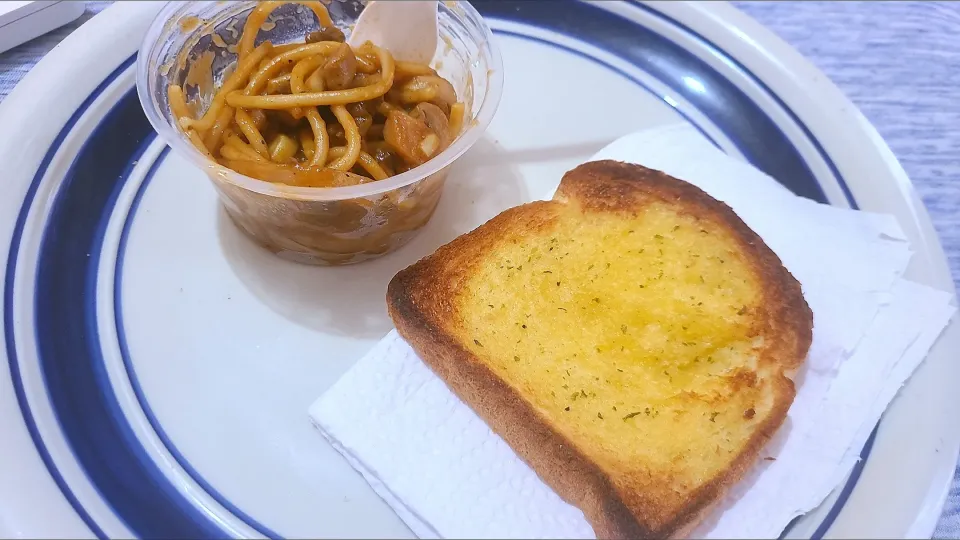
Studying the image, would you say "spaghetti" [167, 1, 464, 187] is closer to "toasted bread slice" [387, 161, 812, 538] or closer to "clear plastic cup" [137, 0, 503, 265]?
"clear plastic cup" [137, 0, 503, 265]

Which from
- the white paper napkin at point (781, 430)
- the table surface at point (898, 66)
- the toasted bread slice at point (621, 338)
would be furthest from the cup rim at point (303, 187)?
the table surface at point (898, 66)

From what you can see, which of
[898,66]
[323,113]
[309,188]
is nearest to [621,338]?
[309,188]

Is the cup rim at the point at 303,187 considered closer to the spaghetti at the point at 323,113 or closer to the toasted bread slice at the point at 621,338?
the spaghetti at the point at 323,113

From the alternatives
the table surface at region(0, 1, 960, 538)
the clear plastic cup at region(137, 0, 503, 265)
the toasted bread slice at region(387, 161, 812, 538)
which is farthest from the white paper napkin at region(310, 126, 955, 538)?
the table surface at region(0, 1, 960, 538)

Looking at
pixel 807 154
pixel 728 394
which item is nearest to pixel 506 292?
pixel 728 394

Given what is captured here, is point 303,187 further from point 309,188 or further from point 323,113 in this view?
point 323,113
